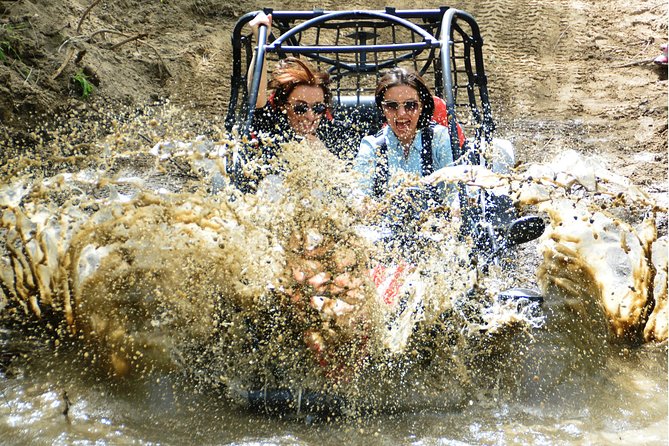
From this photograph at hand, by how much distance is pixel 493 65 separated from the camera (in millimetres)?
7508

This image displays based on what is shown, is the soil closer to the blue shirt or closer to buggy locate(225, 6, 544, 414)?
buggy locate(225, 6, 544, 414)

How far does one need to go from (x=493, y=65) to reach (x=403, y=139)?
4.25 m

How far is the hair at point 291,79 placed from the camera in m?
3.65

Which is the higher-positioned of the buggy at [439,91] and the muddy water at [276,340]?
Answer: the buggy at [439,91]

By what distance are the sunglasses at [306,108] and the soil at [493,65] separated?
2.69 metres

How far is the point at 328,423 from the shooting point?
2709 mm

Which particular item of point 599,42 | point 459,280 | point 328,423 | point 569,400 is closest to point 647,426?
point 569,400

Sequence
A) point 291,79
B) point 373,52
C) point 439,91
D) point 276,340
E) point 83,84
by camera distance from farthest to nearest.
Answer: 1. point 83,84
2. point 439,91
3. point 373,52
4. point 291,79
5. point 276,340

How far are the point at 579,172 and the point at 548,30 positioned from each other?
5260mm

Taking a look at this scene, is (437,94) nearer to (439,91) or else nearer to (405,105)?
(439,91)

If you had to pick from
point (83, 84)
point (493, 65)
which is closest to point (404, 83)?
point (83, 84)

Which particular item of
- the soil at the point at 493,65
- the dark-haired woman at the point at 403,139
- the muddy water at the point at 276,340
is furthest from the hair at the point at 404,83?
the soil at the point at 493,65

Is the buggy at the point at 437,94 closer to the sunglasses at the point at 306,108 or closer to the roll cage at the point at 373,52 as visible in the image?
the roll cage at the point at 373,52

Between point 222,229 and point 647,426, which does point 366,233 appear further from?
point 647,426
